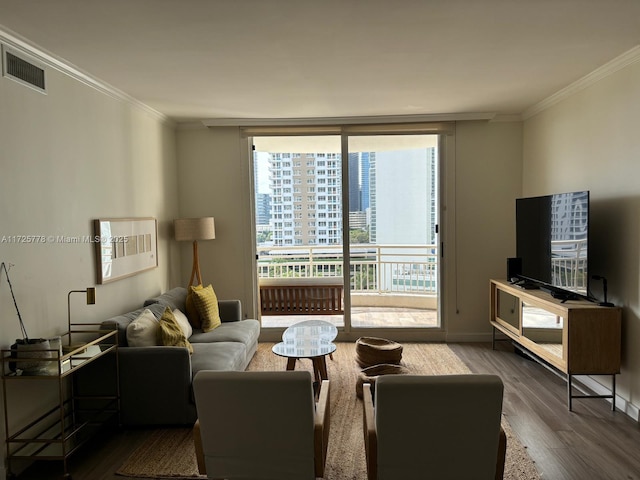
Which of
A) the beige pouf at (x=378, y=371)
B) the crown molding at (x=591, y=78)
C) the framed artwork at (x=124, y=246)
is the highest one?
the crown molding at (x=591, y=78)

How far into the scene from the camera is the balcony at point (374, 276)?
5500mm

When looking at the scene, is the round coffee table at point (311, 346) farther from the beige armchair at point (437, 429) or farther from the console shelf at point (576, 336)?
the console shelf at point (576, 336)

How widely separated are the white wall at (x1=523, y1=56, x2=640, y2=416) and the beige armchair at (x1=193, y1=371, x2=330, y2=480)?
252 centimetres

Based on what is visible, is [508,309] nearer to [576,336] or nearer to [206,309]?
[576,336]

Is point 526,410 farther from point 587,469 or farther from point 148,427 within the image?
point 148,427

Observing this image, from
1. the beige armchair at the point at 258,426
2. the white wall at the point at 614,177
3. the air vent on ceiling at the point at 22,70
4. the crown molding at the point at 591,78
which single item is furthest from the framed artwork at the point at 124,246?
the crown molding at the point at 591,78

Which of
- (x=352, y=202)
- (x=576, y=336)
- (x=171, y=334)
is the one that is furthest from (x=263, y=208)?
(x=576, y=336)

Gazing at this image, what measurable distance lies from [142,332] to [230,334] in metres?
0.96

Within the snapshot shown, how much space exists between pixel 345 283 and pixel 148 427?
275 centimetres

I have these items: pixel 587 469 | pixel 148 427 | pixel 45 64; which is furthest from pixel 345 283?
pixel 45 64

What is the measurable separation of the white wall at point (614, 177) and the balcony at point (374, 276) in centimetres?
193

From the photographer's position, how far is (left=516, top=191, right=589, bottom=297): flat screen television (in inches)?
133

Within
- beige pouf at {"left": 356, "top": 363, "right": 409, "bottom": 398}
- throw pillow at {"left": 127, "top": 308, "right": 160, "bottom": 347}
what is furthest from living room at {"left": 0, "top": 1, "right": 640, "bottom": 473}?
beige pouf at {"left": 356, "top": 363, "right": 409, "bottom": 398}

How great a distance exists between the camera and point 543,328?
3705 millimetres
